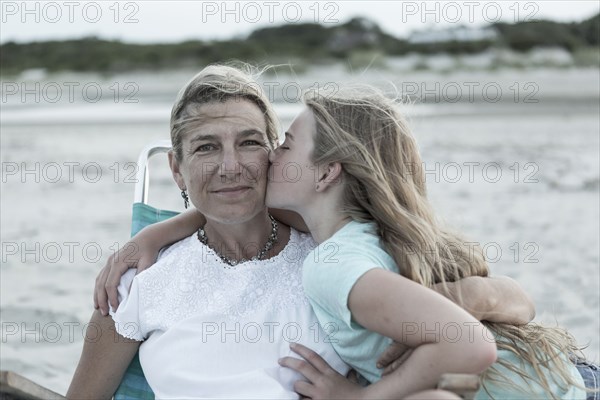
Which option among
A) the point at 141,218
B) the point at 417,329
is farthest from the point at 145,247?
the point at 417,329

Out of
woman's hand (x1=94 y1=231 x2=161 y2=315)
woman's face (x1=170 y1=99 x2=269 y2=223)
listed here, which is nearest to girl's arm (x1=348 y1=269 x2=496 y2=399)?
woman's face (x1=170 y1=99 x2=269 y2=223)

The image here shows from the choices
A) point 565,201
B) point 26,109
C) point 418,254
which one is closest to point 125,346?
point 418,254

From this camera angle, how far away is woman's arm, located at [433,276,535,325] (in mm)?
2389

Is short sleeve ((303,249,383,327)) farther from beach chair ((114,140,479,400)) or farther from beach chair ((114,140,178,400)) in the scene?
beach chair ((114,140,178,400))

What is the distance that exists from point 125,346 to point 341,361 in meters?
0.66

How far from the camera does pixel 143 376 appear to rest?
2.88m

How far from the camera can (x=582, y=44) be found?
26.7m

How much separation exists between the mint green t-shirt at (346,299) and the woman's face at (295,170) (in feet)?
0.57

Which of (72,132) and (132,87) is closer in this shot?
(72,132)

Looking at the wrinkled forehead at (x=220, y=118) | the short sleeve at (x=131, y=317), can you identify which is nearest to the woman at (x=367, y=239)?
the wrinkled forehead at (x=220, y=118)

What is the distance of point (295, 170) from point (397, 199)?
299 mm

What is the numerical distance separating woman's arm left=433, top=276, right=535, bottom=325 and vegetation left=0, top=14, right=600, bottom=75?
79.3 feet

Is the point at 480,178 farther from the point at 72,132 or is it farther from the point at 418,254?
the point at 72,132

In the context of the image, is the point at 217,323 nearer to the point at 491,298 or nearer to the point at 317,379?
the point at 317,379
